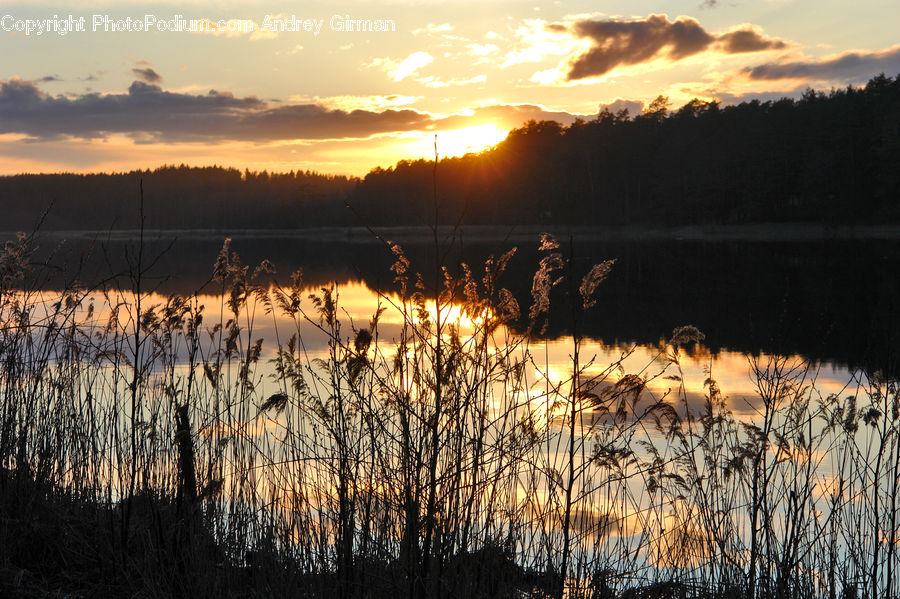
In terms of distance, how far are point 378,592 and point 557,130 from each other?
316 ft

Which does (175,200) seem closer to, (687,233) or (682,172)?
(682,172)

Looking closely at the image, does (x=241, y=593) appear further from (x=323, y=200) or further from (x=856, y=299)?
(x=323, y=200)

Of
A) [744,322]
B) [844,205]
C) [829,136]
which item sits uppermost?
[829,136]

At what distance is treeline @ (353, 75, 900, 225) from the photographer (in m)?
66.6

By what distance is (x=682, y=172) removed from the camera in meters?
83.6

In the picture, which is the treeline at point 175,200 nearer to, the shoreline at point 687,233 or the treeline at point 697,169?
the treeline at point 697,169

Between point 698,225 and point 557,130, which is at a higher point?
point 557,130

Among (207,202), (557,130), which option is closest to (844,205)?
(557,130)

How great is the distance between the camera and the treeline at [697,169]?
66.6 metres

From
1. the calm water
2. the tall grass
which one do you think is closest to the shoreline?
the calm water

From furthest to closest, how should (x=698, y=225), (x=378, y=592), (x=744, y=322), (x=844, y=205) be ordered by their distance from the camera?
1. (x=698, y=225)
2. (x=844, y=205)
3. (x=744, y=322)
4. (x=378, y=592)

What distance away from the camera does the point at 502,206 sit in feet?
294

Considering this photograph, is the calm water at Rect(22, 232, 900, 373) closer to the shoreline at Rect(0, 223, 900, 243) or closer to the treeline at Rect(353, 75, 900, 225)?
the shoreline at Rect(0, 223, 900, 243)

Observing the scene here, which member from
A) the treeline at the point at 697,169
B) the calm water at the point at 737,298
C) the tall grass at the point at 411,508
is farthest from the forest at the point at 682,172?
the tall grass at the point at 411,508
